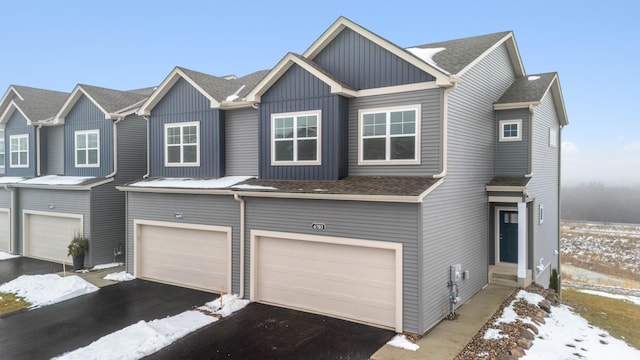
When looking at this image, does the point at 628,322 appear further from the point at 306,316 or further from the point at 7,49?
the point at 7,49

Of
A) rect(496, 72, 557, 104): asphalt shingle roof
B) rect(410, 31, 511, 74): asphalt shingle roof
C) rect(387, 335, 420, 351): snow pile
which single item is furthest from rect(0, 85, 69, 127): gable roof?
rect(496, 72, 557, 104): asphalt shingle roof

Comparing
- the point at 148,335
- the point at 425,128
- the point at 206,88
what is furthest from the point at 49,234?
the point at 425,128

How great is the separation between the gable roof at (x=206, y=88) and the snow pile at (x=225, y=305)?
21.3ft

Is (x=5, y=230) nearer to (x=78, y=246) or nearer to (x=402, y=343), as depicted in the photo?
(x=78, y=246)

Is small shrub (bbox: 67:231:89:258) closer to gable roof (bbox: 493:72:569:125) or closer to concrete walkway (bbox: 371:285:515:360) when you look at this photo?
concrete walkway (bbox: 371:285:515:360)

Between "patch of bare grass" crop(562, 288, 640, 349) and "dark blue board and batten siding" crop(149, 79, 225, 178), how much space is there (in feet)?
44.0

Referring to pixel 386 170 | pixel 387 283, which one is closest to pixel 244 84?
pixel 386 170

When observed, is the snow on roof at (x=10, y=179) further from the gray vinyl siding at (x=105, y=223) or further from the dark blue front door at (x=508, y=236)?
the dark blue front door at (x=508, y=236)

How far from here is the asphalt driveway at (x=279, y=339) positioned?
844cm

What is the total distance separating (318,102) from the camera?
11.5m

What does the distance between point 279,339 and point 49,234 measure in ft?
48.8

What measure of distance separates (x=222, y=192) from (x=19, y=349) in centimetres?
622

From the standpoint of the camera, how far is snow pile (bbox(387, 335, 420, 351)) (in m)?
8.61


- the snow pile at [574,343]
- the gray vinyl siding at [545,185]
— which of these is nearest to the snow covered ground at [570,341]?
the snow pile at [574,343]
